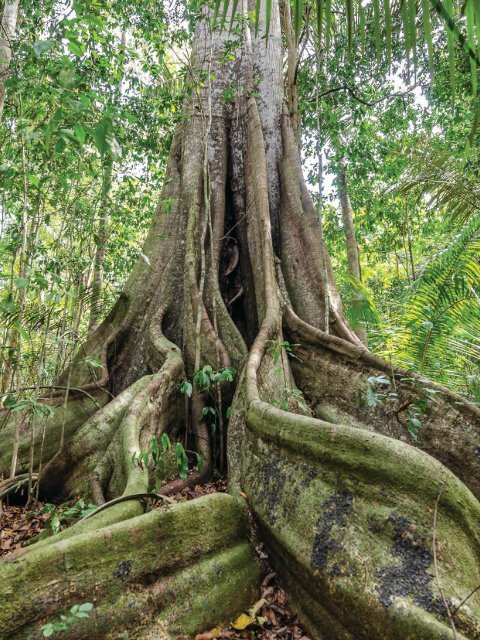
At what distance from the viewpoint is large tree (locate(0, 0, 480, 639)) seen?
6.31ft

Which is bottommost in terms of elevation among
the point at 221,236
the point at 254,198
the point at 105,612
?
the point at 105,612

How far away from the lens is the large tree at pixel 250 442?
1.92 metres

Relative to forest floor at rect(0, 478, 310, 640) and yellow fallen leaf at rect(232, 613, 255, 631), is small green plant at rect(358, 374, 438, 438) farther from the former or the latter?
yellow fallen leaf at rect(232, 613, 255, 631)

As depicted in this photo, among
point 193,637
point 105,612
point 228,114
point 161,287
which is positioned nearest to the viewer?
point 105,612

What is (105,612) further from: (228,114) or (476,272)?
(228,114)

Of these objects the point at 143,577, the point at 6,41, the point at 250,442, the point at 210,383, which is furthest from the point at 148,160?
the point at 143,577

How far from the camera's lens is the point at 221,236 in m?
5.57

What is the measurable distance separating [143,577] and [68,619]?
404 millimetres

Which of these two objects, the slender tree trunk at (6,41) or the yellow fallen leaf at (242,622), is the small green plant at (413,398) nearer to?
the yellow fallen leaf at (242,622)

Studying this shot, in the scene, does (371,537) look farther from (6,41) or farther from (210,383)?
(6,41)

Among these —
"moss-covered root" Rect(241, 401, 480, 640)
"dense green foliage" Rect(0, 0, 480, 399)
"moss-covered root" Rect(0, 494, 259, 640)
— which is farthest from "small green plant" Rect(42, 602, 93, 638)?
"dense green foliage" Rect(0, 0, 480, 399)

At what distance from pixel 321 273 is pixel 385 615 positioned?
3.65 meters

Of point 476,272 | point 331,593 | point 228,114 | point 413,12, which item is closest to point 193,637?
point 331,593

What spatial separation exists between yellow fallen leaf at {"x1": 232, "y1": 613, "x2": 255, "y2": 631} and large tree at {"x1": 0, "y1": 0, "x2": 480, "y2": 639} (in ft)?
0.30
